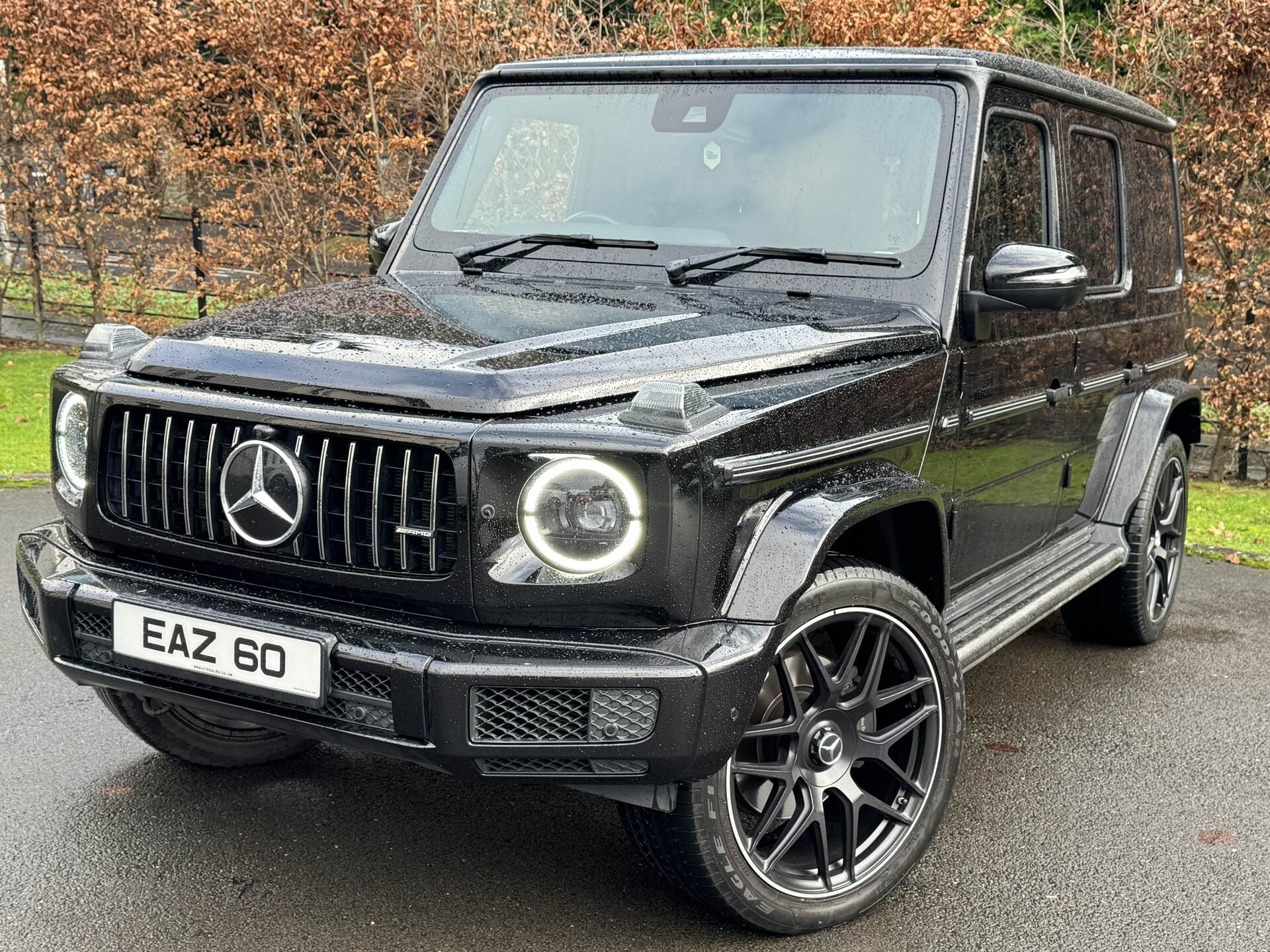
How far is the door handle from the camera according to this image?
4.36m

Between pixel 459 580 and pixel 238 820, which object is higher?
pixel 459 580

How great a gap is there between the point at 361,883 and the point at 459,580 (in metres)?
1.09

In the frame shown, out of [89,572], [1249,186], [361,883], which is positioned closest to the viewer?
[89,572]

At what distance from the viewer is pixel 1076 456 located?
4.81 metres

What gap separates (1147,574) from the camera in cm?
542

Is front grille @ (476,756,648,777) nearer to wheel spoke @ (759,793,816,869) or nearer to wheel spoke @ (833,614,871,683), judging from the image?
wheel spoke @ (759,793,816,869)

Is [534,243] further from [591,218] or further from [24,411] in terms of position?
[24,411]

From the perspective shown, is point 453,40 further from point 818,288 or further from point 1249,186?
point 818,288

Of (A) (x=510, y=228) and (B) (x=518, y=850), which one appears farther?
(A) (x=510, y=228)

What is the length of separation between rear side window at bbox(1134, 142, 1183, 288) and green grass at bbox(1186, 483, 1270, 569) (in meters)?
2.15

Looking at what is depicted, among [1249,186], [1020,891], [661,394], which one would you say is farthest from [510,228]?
[1249,186]

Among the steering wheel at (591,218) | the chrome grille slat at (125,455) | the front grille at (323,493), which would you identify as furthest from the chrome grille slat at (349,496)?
the steering wheel at (591,218)

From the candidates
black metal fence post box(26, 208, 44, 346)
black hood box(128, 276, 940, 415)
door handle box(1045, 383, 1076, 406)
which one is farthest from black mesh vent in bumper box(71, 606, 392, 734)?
black metal fence post box(26, 208, 44, 346)

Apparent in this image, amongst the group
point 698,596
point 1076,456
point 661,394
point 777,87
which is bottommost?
point 1076,456
